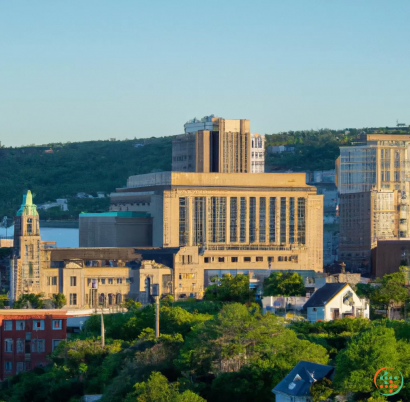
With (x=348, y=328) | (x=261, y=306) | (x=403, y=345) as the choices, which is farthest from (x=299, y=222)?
(x=403, y=345)

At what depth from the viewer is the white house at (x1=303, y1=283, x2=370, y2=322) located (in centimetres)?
11031

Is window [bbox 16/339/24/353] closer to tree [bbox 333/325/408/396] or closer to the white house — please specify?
the white house

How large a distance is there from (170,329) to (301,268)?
77.3 meters

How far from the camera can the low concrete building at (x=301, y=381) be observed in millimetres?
76125

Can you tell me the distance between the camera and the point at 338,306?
111m

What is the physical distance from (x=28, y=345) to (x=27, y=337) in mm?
805

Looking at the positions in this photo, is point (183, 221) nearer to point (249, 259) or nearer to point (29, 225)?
point (249, 259)

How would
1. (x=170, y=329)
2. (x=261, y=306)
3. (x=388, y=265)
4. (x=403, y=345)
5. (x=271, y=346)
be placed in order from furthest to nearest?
1. (x=388, y=265)
2. (x=261, y=306)
3. (x=170, y=329)
4. (x=271, y=346)
5. (x=403, y=345)

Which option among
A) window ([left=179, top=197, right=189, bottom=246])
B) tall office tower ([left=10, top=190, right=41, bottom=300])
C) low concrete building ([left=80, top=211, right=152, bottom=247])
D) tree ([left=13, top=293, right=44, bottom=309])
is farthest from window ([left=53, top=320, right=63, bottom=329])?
low concrete building ([left=80, top=211, right=152, bottom=247])

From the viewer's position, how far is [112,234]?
625 feet

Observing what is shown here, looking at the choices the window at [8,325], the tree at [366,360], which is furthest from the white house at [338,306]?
the window at [8,325]

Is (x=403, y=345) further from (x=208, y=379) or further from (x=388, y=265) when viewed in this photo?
(x=388, y=265)

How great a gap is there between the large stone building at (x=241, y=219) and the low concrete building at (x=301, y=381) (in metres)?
100

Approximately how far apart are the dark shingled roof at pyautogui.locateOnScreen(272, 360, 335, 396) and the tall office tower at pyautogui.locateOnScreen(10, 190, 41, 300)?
3283 inches
